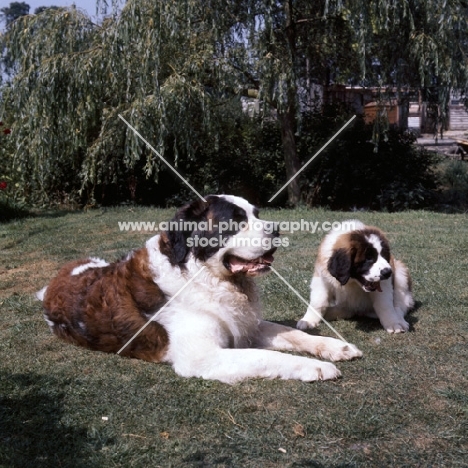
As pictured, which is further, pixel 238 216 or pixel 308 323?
pixel 308 323

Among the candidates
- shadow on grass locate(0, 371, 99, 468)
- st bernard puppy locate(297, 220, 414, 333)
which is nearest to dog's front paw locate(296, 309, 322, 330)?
st bernard puppy locate(297, 220, 414, 333)

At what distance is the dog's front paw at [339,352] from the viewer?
4117 mm

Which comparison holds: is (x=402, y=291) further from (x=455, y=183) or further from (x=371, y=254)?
(x=455, y=183)

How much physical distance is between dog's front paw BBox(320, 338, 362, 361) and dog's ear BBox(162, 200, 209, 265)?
1.14 meters

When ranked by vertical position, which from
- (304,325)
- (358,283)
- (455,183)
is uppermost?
(455,183)

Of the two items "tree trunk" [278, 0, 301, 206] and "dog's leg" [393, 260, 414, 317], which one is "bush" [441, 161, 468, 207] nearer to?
"tree trunk" [278, 0, 301, 206]

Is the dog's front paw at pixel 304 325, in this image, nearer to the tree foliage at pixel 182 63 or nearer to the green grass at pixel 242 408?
the green grass at pixel 242 408

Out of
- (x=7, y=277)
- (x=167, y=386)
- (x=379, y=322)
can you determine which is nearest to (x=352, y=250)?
(x=379, y=322)

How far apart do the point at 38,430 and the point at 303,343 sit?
1896 mm

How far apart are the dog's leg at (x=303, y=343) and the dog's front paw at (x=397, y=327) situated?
64 cm

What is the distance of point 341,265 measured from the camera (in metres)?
4.87

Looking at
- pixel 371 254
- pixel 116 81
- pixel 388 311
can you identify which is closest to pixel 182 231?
pixel 371 254

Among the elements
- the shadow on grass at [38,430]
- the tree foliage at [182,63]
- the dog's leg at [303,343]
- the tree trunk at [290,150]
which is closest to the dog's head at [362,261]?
the dog's leg at [303,343]

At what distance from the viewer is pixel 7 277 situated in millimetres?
7230
